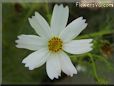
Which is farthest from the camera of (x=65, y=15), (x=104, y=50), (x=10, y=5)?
(x=10, y=5)

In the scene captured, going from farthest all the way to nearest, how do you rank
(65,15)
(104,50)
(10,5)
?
(10,5) < (104,50) < (65,15)

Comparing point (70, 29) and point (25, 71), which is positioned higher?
point (70, 29)

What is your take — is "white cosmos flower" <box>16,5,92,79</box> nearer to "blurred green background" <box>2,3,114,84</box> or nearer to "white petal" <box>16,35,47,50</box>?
"white petal" <box>16,35,47,50</box>

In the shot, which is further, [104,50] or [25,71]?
[25,71]

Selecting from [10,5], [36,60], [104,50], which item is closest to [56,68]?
[36,60]

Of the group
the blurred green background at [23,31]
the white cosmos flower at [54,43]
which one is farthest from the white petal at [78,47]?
the blurred green background at [23,31]

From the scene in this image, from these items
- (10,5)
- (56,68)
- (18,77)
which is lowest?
(18,77)

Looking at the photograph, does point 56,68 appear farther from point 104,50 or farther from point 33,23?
point 104,50
